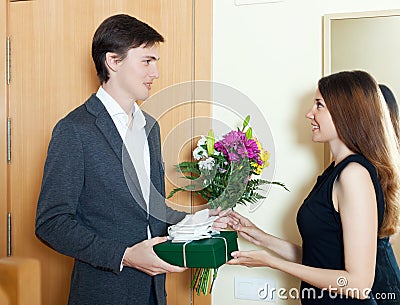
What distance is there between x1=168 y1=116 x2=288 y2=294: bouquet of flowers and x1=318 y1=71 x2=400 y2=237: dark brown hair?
1.00ft

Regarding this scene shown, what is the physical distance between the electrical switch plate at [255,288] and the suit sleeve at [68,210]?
1.89ft

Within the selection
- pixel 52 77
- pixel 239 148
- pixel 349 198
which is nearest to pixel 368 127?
pixel 349 198

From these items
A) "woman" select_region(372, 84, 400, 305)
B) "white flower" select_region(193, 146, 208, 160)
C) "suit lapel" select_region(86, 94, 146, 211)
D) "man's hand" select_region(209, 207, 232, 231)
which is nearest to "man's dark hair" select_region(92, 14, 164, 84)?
Answer: "suit lapel" select_region(86, 94, 146, 211)

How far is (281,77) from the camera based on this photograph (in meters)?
2.02

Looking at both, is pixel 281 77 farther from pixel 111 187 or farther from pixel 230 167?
pixel 111 187

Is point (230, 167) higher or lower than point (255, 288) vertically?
higher

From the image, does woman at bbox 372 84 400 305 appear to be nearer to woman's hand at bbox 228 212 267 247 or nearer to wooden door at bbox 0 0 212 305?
woman's hand at bbox 228 212 267 247

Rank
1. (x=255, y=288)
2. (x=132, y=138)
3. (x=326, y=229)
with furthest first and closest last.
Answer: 1. (x=255, y=288)
2. (x=132, y=138)
3. (x=326, y=229)

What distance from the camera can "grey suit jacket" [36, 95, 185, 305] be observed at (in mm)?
1645

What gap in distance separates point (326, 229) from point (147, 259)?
507 mm

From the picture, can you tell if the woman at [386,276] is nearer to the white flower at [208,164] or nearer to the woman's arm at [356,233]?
the woman's arm at [356,233]

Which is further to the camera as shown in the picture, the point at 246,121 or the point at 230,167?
the point at 246,121

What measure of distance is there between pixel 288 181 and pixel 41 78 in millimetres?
1085

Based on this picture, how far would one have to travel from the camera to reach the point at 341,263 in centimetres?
161
